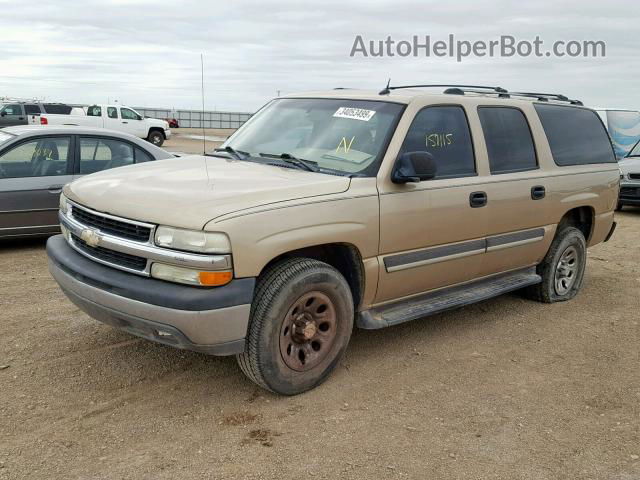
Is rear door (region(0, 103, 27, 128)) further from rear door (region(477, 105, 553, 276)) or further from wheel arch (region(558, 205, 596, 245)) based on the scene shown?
rear door (region(477, 105, 553, 276))

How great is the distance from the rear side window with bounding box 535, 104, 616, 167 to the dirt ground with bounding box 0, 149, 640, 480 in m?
1.62

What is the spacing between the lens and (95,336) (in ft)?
15.8

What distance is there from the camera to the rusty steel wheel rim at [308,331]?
3.89 metres

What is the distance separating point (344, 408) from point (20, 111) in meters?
26.7

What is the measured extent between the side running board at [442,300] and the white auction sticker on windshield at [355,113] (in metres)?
1.33

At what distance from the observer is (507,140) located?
5.41 metres

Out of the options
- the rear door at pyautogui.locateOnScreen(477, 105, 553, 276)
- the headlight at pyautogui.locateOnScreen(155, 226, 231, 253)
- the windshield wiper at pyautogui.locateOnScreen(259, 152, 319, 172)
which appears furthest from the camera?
the rear door at pyautogui.locateOnScreen(477, 105, 553, 276)

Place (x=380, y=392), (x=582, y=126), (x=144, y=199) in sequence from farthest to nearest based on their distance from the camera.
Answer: (x=582, y=126) → (x=380, y=392) → (x=144, y=199)

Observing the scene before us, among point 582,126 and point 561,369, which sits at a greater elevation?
point 582,126

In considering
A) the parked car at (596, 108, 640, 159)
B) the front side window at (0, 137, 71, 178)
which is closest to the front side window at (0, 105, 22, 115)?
the front side window at (0, 137, 71, 178)

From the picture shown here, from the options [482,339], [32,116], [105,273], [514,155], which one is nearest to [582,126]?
[514,155]

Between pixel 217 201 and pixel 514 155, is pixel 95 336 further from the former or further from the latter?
pixel 514 155

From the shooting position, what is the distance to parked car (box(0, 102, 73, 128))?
84.6ft

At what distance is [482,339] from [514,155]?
1.53 meters
